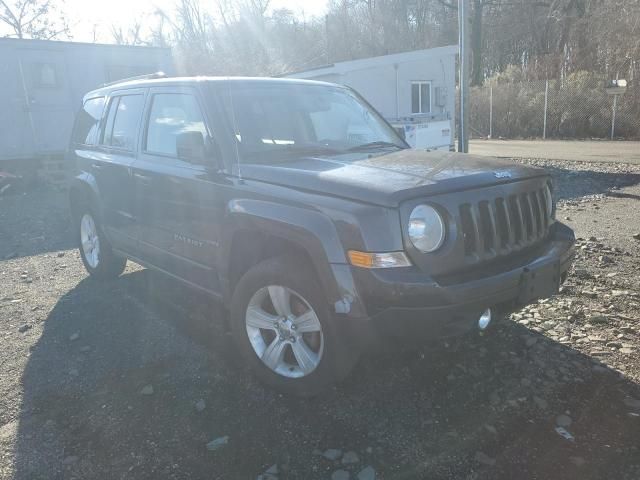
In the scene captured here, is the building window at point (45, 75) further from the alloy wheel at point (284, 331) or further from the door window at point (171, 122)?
the alloy wheel at point (284, 331)

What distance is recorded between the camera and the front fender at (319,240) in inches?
106

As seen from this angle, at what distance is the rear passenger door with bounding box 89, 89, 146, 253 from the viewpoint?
4496mm

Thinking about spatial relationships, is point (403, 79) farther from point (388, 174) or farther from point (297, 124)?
point (388, 174)

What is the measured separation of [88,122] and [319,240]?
387 centimetres

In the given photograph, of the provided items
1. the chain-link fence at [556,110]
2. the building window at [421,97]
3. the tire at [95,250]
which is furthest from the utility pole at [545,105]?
the tire at [95,250]

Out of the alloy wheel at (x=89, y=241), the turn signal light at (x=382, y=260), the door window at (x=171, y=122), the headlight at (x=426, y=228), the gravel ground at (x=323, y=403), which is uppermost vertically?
the door window at (x=171, y=122)

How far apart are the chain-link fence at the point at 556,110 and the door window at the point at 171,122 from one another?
19.2 meters

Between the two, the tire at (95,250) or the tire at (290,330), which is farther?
the tire at (95,250)

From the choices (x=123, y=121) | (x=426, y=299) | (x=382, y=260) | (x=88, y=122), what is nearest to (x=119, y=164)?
(x=123, y=121)

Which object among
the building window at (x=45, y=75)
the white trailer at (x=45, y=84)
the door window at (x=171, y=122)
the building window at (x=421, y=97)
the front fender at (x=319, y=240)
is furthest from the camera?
the building window at (x=421, y=97)

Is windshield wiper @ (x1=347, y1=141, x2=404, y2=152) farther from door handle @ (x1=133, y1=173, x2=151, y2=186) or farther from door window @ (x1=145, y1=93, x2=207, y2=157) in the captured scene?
door handle @ (x1=133, y1=173, x2=151, y2=186)

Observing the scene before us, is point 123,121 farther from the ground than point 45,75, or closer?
closer

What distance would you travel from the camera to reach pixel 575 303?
173 inches

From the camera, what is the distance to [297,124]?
3861mm
